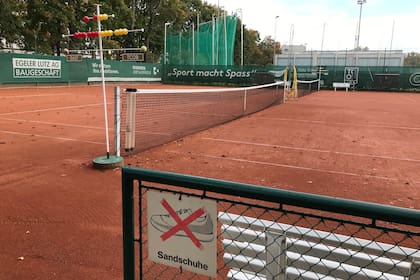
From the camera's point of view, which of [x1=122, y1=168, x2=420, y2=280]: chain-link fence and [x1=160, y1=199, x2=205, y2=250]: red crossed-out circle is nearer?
[x1=122, y1=168, x2=420, y2=280]: chain-link fence

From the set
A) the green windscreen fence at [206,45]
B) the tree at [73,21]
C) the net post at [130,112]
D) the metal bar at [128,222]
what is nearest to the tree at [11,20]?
the tree at [73,21]

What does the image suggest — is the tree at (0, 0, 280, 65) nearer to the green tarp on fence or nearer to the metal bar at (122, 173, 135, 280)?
the green tarp on fence

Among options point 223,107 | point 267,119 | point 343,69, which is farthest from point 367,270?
point 343,69

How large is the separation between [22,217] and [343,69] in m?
35.5

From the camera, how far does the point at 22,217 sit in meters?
3.97

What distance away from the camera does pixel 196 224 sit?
69.6 inches

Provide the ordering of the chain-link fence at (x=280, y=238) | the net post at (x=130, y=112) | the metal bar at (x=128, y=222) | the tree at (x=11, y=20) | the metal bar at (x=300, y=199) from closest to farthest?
the metal bar at (x=300, y=199), the chain-link fence at (x=280, y=238), the metal bar at (x=128, y=222), the net post at (x=130, y=112), the tree at (x=11, y=20)

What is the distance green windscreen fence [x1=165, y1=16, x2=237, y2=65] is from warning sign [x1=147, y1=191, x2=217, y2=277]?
3581 cm

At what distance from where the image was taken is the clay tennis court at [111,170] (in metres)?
3.32

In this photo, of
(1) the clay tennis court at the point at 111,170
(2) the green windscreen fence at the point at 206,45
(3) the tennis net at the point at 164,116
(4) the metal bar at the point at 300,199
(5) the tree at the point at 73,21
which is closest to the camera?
(4) the metal bar at the point at 300,199

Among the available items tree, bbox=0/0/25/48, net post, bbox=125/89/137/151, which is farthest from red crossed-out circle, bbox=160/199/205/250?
tree, bbox=0/0/25/48

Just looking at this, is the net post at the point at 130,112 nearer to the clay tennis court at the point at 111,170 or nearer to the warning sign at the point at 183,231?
the clay tennis court at the point at 111,170

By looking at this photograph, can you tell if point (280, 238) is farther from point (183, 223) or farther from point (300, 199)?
point (183, 223)

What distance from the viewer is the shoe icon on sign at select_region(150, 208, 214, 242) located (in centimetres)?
175
